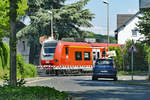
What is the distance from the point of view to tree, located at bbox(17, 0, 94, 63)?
5703 centimetres

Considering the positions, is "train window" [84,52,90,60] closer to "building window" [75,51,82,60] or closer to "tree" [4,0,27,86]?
"building window" [75,51,82,60]

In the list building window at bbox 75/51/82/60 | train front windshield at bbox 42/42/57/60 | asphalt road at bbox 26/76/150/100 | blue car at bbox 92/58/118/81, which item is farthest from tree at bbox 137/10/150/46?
asphalt road at bbox 26/76/150/100

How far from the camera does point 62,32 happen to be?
58219 mm

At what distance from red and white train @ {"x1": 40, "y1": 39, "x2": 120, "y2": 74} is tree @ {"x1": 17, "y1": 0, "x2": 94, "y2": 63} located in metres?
7.96

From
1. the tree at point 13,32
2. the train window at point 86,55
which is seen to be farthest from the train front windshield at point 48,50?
the tree at point 13,32

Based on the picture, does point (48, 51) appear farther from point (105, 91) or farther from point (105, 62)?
point (105, 91)

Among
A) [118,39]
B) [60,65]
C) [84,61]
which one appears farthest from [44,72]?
[118,39]

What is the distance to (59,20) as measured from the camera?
190 ft

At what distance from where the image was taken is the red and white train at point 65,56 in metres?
45.9

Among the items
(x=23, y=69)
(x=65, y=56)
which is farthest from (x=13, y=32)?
(x=65, y=56)

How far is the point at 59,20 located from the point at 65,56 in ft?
40.4

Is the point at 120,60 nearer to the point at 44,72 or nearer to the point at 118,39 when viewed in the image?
the point at 44,72

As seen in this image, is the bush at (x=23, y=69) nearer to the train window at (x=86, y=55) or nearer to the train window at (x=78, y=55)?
the train window at (x=78, y=55)

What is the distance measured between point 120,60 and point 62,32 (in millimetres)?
8125
